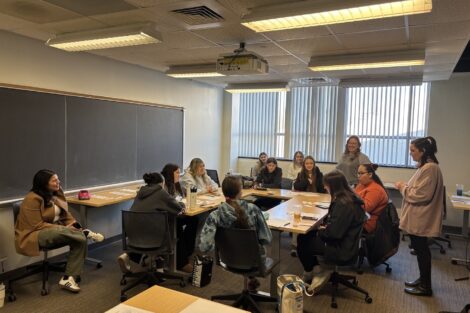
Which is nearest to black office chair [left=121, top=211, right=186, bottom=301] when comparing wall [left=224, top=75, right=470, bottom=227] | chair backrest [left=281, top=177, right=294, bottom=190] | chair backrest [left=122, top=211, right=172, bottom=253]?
chair backrest [left=122, top=211, right=172, bottom=253]

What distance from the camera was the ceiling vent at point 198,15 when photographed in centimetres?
284

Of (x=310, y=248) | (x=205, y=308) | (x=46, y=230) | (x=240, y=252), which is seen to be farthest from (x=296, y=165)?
(x=205, y=308)

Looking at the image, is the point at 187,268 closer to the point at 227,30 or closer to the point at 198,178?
the point at 198,178

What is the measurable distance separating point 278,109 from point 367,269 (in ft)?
13.5

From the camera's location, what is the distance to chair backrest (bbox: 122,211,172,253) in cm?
328

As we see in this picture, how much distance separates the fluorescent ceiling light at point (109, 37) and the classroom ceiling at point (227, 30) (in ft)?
0.20

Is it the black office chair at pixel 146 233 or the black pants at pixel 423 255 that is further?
the black pants at pixel 423 255

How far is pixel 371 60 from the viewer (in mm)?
4121

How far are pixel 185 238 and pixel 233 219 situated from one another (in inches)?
55.5

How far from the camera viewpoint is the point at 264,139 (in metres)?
7.71

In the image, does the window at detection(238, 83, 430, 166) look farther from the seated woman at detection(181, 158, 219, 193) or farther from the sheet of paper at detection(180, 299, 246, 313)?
the sheet of paper at detection(180, 299, 246, 313)

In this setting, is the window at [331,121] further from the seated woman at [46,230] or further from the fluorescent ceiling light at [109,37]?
the seated woman at [46,230]

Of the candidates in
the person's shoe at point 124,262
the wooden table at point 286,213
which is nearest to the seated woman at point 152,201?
the person's shoe at point 124,262

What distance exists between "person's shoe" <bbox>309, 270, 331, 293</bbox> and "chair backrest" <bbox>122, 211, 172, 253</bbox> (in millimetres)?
1406
